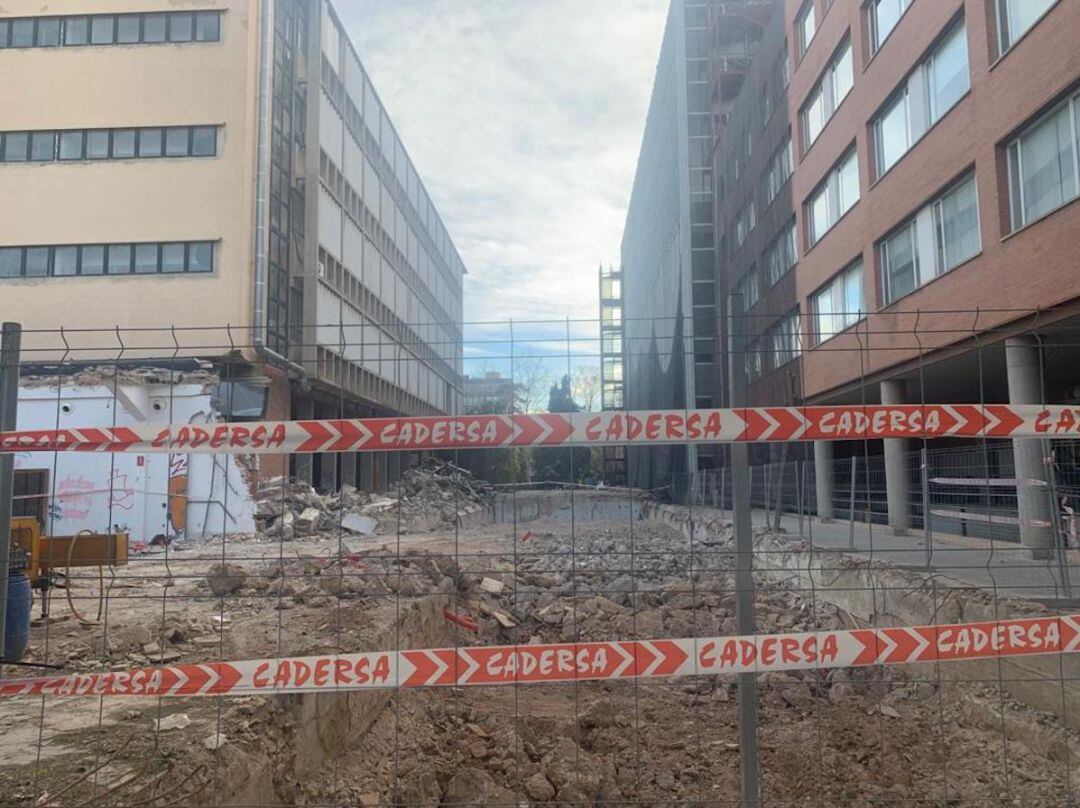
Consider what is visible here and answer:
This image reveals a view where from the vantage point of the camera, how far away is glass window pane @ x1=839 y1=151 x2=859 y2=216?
21.2 metres

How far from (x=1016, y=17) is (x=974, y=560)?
372 inches

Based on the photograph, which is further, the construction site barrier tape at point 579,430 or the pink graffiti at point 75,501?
the pink graffiti at point 75,501

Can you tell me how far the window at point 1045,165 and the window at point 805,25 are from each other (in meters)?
14.0

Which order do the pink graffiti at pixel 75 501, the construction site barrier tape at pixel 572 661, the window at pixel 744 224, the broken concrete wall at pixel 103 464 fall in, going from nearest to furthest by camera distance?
the construction site barrier tape at pixel 572 661 → the broken concrete wall at pixel 103 464 → the pink graffiti at pixel 75 501 → the window at pixel 744 224

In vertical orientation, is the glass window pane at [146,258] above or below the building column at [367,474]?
above

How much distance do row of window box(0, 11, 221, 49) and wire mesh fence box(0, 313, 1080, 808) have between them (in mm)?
20320

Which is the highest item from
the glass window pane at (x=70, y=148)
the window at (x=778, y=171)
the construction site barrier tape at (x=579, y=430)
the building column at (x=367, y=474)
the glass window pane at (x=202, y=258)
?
the window at (x=778, y=171)

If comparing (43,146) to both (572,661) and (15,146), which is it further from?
(572,661)

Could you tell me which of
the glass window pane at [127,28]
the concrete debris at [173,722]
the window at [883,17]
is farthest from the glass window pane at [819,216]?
the glass window pane at [127,28]

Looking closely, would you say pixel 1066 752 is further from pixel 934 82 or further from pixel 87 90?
pixel 87 90

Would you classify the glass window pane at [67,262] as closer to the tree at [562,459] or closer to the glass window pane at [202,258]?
the glass window pane at [202,258]

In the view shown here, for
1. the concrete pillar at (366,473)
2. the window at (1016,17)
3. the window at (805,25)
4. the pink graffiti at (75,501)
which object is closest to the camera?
the window at (1016,17)

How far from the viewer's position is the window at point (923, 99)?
14922mm

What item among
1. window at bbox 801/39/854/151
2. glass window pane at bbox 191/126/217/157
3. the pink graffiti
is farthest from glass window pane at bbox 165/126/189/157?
window at bbox 801/39/854/151
